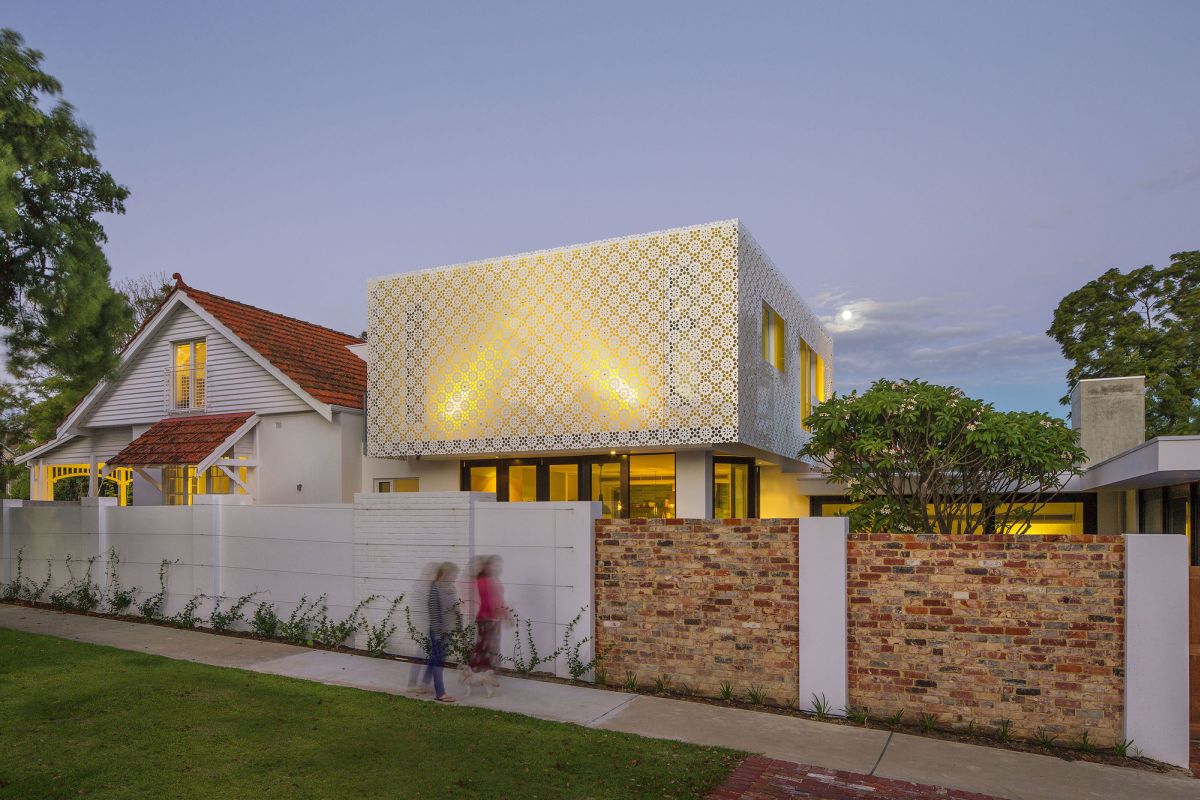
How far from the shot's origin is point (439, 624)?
874cm

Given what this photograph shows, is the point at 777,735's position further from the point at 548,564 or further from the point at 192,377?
the point at 192,377

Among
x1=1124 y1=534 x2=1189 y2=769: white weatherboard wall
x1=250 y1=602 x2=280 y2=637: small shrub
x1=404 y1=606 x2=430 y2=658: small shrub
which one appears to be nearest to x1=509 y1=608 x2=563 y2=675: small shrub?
x1=404 y1=606 x2=430 y2=658: small shrub

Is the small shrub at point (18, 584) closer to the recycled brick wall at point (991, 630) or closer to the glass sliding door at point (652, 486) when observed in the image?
the glass sliding door at point (652, 486)

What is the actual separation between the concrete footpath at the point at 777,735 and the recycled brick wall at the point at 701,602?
17.0 inches

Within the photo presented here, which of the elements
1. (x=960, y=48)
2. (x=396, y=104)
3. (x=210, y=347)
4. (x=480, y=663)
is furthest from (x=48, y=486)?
(x=960, y=48)

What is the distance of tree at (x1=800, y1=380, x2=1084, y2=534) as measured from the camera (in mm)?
9555

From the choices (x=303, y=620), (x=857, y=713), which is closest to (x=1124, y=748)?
(x=857, y=713)

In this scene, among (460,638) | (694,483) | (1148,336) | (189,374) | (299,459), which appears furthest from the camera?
(1148,336)

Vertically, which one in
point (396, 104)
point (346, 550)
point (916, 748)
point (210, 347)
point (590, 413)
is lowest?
point (916, 748)

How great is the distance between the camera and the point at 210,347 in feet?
63.4

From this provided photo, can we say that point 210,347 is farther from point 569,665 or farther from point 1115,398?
point 1115,398

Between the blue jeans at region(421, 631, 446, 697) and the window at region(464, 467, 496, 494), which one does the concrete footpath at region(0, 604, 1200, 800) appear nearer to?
the blue jeans at region(421, 631, 446, 697)

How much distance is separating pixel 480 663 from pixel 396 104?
20105 millimetres

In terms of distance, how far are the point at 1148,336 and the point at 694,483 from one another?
86.2 ft
